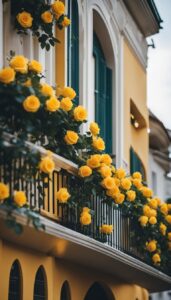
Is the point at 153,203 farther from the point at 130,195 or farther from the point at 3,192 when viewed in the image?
the point at 3,192

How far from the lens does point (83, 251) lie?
1636 cm

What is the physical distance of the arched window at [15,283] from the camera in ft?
49.0

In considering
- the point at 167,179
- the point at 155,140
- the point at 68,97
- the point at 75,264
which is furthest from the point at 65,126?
the point at 167,179

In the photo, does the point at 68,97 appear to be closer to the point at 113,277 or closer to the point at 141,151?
the point at 113,277

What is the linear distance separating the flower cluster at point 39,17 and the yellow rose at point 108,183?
2121mm

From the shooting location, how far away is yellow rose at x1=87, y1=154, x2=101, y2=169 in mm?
15562

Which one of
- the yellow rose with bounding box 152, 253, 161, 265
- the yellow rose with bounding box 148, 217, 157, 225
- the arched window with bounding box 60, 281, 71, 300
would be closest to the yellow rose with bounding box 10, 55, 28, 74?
the arched window with bounding box 60, 281, 71, 300

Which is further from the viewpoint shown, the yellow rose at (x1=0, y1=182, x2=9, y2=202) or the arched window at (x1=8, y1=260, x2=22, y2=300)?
the arched window at (x1=8, y1=260, x2=22, y2=300)

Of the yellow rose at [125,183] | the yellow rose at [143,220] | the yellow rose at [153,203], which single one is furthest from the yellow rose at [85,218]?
the yellow rose at [153,203]

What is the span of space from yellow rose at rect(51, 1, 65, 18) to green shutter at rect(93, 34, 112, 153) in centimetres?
482

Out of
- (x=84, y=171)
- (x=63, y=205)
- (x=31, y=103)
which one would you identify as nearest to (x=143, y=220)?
(x=84, y=171)

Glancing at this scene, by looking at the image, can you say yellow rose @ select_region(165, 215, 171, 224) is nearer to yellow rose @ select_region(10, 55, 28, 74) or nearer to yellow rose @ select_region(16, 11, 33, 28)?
yellow rose @ select_region(16, 11, 33, 28)

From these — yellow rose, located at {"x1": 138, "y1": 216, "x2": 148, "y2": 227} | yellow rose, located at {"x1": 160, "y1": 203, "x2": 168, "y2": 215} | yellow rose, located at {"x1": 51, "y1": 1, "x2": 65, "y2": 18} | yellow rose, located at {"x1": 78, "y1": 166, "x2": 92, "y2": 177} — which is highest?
yellow rose, located at {"x1": 51, "y1": 1, "x2": 65, "y2": 18}

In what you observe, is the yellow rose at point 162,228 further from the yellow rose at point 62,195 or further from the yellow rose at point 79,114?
the yellow rose at point 79,114
